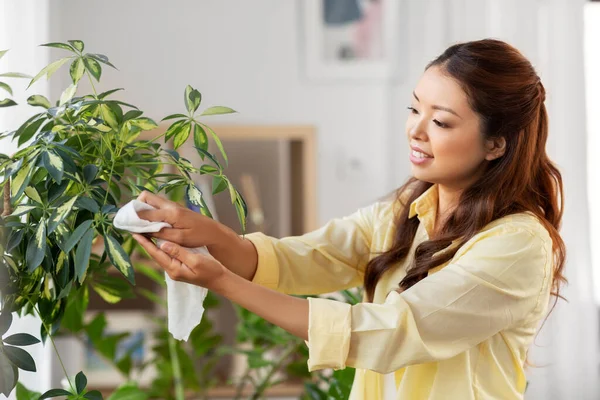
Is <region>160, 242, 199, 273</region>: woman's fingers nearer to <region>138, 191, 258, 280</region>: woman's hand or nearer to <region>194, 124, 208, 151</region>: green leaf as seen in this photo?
<region>138, 191, 258, 280</region>: woman's hand

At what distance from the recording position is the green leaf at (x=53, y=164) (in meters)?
0.98

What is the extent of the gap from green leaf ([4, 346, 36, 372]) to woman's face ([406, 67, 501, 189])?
0.67 meters

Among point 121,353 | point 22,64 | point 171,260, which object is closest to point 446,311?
point 171,260

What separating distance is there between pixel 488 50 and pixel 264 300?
1.84ft

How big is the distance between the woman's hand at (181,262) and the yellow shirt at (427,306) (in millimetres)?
156

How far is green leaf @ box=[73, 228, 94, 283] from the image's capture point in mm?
972

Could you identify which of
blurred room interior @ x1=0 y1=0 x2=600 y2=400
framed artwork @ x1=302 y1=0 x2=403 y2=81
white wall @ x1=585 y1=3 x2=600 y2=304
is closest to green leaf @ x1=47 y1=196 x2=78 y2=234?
white wall @ x1=585 y1=3 x2=600 y2=304

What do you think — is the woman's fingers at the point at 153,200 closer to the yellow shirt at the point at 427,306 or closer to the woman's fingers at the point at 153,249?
the woman's fingers at the point at 153,249

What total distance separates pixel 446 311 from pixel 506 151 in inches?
13.0

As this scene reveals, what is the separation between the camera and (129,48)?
→ 333cm

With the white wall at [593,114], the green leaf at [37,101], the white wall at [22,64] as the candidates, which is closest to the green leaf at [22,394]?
the white wall at [22,64]

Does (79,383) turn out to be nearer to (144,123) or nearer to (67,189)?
(67,189)

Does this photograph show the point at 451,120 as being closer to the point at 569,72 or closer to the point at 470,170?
the point at 470,170

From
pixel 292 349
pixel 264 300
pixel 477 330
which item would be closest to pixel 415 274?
pixel 477 330
